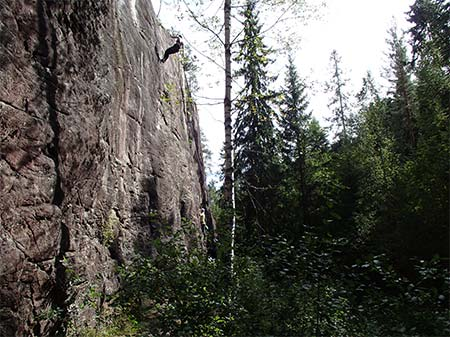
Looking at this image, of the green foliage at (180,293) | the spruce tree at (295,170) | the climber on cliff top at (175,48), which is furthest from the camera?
the spruce tree at (295,170)

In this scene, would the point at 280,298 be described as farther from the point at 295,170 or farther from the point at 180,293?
the point at 295,170

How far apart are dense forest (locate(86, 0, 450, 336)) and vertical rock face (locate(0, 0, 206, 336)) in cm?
102

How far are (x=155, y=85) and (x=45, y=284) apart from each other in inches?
288

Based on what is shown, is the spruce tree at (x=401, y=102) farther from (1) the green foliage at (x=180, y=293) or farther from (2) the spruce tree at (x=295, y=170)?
(1) the green foliage at (x=180, y=293)

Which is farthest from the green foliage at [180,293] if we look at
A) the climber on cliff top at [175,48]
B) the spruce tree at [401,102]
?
the spruce tree at [401,102]

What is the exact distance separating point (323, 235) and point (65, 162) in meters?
3.90

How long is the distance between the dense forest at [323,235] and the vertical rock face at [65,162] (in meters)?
1.02

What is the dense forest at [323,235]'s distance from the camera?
13.2 ft

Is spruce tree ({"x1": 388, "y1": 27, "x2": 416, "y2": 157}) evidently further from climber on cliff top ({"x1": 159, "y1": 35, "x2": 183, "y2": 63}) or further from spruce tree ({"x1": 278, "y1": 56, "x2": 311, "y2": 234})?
climber on cliff top ({"x1": 159, "y1": 35, "x2": 183, "y2": 63})

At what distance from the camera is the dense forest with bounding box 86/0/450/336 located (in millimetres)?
4012

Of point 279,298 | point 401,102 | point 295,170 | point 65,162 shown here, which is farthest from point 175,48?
point 401,102

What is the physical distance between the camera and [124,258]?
6816mm

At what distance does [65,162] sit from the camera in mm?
4945

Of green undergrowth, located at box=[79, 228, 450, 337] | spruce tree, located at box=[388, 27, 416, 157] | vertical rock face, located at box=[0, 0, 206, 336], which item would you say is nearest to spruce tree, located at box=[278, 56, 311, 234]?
spruce tree, located at box=[388, 27, 416, 157]
